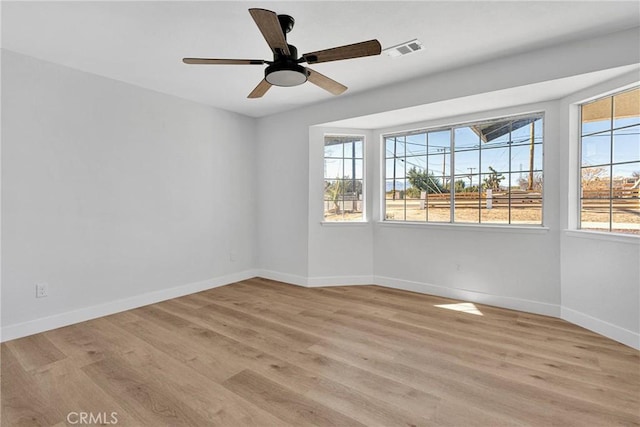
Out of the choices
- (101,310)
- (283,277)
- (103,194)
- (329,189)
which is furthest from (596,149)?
(101,310)

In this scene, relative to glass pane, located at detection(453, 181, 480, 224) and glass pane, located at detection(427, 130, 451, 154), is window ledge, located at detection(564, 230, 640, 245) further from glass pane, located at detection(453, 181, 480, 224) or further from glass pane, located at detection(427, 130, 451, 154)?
glass pane, located at detection(427, 130, 451, 154)

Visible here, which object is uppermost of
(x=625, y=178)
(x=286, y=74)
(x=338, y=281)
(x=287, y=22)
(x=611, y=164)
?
(x=287, y=22)

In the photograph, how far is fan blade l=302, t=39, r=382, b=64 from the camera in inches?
76.9

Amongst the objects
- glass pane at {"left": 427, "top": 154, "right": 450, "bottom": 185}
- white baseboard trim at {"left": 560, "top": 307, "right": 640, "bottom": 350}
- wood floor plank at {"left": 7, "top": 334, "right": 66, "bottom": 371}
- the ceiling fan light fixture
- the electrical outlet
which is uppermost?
the ceiling fan light fixture

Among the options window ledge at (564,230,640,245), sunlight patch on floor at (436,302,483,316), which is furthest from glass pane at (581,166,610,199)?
sunlight patch on floor at (436,302,483,316)

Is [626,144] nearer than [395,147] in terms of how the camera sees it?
Yes

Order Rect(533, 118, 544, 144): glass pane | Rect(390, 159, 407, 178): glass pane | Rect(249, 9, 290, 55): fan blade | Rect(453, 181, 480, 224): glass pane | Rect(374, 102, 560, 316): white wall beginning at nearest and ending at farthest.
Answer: Rect(249, 9, 290, 55): fan blade → Rect(374, 102, 560, 316): white wall → Rect(533, 118, 544, 144): glass pane → Rect(453, 181, 480, 224): glass pane → Rect(390, 159, 407, 178): glass pane

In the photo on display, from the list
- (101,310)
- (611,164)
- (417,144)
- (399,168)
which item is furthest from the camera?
(399,168)

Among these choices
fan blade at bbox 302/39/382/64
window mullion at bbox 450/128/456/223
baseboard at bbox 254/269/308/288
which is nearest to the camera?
fan blade at bbox 302/39/382/64

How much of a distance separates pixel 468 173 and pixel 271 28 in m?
3.08

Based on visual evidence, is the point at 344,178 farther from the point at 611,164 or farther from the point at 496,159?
the point at 611,164

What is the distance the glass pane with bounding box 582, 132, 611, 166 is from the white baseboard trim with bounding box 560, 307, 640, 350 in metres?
1.46

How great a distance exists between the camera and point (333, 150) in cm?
461

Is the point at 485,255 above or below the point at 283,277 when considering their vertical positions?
above
